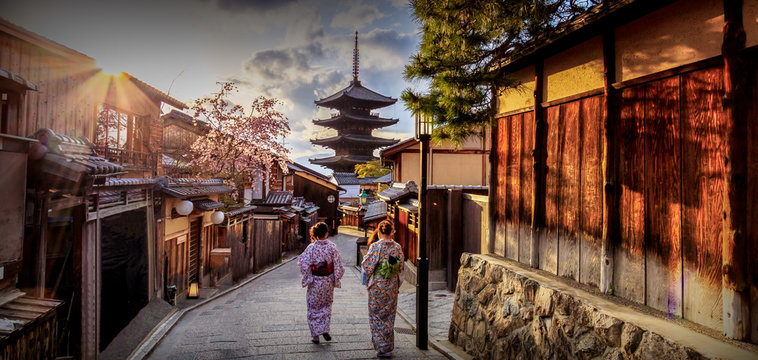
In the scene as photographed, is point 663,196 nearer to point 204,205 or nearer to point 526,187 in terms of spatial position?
point 526,187

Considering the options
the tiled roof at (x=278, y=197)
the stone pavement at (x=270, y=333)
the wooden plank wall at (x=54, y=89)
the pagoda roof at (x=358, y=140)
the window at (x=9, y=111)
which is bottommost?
the stone pavement at (x=270, y=333)

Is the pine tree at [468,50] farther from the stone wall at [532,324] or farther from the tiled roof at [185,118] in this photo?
the tiled roof at [185,118]

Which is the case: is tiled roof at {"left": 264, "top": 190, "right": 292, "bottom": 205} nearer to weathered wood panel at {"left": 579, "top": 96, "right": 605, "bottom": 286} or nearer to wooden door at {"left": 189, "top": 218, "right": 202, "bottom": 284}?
wooden door at {"left": 189, "top": 218, "right": 202, "bottom": 284}

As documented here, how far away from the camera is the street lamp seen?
5.52 metres

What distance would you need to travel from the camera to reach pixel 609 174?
354cm

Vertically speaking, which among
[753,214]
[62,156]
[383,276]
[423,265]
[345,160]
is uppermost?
[345,160]

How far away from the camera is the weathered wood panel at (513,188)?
500cm

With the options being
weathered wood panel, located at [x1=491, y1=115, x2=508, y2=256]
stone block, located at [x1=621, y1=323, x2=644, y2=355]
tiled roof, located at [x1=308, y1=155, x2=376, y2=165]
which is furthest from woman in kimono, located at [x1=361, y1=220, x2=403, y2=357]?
tiled roof, located at [x1=308, y1=155, x2=376, y2=165]

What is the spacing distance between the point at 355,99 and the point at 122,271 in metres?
38.0

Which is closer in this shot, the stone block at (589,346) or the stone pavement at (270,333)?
the stone block at (589,346)

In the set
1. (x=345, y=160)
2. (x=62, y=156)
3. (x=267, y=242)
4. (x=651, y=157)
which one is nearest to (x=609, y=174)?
(x=651, y=157)

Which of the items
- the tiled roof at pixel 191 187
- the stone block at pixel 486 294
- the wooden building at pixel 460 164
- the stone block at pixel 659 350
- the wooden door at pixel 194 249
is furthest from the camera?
the wooden building at pixel 460 164

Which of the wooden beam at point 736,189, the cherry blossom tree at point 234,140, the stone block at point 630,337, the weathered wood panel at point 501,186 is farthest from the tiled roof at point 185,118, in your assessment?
the wooden beam at point 736,189

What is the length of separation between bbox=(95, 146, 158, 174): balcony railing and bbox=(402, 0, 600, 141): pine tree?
706 centimetres
